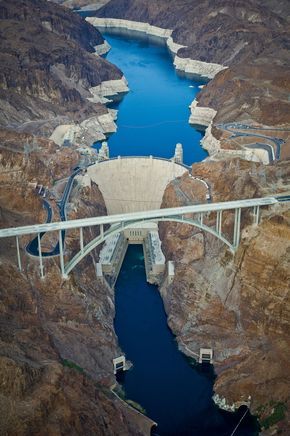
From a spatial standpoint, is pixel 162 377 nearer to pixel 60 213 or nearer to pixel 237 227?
pixel 237 227

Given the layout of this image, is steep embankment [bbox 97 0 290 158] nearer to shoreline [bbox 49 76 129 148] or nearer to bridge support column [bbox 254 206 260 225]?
shoreline [bbox 49 76 129 148]

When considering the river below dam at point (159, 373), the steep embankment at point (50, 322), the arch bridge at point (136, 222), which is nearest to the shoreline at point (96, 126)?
the steep embankment at point (50, 322)

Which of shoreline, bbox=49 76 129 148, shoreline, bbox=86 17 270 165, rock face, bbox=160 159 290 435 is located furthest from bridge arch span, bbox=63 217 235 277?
shoreline, bbox=49 76 129 148

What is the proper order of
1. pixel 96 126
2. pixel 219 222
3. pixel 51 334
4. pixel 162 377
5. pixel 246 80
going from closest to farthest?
pixel 51 334 → pixel 162 377 → pixel 219 222 → pixel 96 126 → pixel 246 80

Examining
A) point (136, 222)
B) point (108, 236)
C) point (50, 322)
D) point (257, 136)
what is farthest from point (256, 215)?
point (257, 136)

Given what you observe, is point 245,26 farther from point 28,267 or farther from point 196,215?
point 28,267

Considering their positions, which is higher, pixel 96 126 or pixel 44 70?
pixel 44 70
